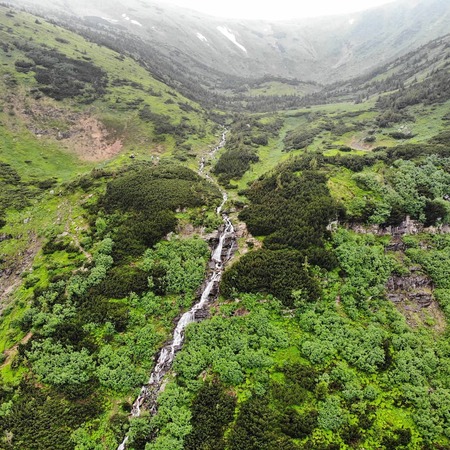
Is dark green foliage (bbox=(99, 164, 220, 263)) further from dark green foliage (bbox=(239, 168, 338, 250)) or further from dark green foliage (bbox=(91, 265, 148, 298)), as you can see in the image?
dark green foliage (bbox=(239, 168, 338, 250))

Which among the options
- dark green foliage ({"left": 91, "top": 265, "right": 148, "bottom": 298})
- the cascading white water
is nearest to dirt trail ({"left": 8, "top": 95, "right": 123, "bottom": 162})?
the cascading white water

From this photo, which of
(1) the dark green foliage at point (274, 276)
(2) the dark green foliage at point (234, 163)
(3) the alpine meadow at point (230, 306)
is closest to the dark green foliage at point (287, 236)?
(1) the dark green foliage at point (274, 276)

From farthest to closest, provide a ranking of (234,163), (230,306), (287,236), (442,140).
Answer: (234,163), (442,140), (287,236), (230,306)

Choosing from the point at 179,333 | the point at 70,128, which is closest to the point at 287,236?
the point at 179,333

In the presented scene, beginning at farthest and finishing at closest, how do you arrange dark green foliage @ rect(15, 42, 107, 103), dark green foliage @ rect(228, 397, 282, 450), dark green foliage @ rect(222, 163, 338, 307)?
dark green foliage @ rect(15, 42, 107, 103) < dark green foliage @ rect(222, 163, 338, 307) < dark green foliage @ rect(228, 397, 282, 450)

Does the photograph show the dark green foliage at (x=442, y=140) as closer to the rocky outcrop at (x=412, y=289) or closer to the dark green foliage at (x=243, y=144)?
the rocky outcrop at (x=412, y=289)

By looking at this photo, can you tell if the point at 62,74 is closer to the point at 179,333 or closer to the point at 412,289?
the point at 179,333
